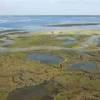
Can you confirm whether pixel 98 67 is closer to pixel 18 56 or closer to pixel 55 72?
pixel 55 72

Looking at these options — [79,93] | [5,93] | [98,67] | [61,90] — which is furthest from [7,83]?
[98,67]

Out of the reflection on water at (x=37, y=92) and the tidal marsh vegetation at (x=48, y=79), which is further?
the tidal marsh vegetation at (x=48, y=79)

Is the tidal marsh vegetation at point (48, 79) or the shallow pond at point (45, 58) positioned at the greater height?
the shallow pond at point (45, 58)

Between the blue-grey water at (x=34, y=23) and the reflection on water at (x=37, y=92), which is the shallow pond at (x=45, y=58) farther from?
the blue-grey water at (x=34, y=23)

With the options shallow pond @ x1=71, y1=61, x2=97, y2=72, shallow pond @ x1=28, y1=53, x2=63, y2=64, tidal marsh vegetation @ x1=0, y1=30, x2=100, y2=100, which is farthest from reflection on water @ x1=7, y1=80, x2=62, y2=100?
shallow pond @ x1=28, y1=53, x2=63, y2=64

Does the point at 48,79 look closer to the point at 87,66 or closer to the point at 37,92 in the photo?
the point at 37,92

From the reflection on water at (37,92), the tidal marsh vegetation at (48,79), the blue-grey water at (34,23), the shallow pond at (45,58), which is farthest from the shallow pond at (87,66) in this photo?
the blue-grey water at (34,23)
